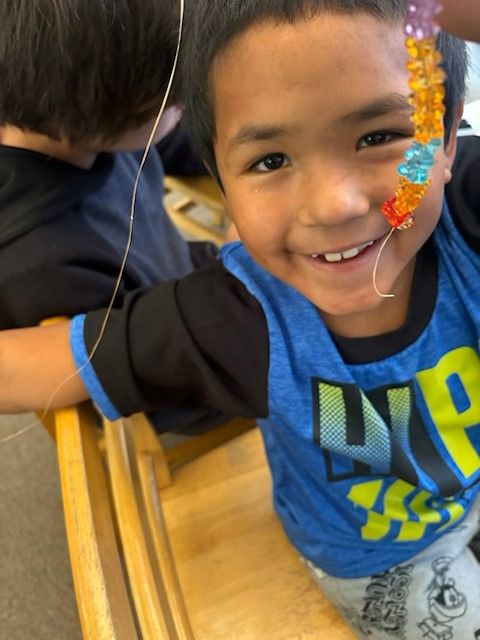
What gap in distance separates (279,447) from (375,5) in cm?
41

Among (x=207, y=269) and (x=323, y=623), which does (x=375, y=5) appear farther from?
(x=323, y=623)

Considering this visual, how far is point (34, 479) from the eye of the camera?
4.42 ft

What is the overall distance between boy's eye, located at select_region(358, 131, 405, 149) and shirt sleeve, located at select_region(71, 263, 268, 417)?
0.19 m

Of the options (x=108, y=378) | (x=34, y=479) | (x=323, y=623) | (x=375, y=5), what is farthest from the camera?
(x=34, y=479)

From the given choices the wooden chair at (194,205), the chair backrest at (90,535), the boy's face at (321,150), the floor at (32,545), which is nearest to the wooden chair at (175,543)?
the chair backrest at (90,535)

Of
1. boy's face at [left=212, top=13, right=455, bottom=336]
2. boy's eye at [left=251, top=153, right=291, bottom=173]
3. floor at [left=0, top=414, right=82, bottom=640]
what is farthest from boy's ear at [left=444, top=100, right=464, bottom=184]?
floor at [left=0, top=414, right=82, bottom=640]

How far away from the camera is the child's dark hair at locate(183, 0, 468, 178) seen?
401mm

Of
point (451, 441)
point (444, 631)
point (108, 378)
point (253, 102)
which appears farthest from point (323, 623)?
point (253, 102)

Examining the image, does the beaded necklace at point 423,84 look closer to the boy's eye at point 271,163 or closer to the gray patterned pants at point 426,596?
the boy's eye at point 271,163

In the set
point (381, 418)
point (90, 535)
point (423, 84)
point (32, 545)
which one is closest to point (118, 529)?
point (90, 535)

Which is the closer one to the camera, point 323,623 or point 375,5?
point 375,5

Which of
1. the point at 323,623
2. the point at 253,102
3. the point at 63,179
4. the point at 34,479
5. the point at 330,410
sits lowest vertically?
the point at 34,479

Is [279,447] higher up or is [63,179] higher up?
[63,179]

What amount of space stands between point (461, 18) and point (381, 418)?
361 mm
